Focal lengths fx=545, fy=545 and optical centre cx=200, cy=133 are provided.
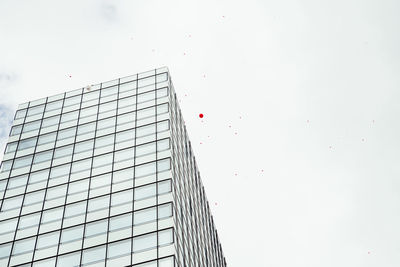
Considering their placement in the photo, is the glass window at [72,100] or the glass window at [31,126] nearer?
the glass window at [31,126]

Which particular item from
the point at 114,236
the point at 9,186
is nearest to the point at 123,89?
the point at 9,186

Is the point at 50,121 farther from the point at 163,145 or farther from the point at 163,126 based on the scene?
the point at 163,145

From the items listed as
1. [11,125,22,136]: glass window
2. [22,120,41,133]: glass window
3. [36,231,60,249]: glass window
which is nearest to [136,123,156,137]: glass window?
[22,120,41,133]: glass window

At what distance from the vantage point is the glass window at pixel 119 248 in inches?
1454

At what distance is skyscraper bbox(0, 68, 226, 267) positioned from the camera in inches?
1503

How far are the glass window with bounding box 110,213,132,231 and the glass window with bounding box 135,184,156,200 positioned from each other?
1.87 m

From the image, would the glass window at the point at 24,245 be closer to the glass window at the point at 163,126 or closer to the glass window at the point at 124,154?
the glass window at the point at 124,154

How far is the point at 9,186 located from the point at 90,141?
25.5 ft

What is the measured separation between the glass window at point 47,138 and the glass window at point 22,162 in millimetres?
2093

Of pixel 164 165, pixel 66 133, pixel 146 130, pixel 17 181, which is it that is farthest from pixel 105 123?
pixel 164 165

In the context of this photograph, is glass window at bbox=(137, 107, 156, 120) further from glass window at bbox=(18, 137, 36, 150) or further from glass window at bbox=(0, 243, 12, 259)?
glass window at bbox=(0, 243, 12, 259)

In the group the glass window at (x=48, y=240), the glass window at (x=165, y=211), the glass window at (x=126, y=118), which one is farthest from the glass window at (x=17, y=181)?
the glass window at (x=165, y=211)

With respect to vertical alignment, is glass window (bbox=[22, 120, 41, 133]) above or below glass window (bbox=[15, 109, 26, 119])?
below

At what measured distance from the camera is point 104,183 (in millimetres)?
43281
